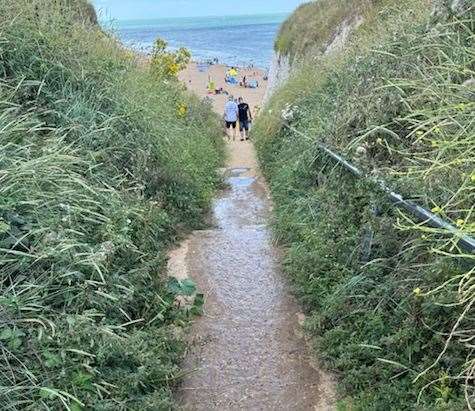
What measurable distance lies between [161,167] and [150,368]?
14.0ft

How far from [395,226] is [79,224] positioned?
8.10 ft

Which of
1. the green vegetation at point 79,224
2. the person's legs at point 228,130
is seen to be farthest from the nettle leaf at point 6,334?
the person's legs at point 228,130

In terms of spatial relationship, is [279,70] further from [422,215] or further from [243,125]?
[422,215]

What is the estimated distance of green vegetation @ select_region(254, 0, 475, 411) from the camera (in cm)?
327

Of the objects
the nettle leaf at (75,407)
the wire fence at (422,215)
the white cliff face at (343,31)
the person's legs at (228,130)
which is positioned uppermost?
the white cliff face at (343,31)

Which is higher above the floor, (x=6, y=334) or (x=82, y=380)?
(x=6, y=334)

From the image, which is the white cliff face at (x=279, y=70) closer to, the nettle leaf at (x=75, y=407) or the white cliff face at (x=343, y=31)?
the white cliff face at (x=343, y=31)

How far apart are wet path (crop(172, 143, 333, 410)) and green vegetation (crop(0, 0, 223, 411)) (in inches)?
12.4

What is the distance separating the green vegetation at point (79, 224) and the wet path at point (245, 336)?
0.32 m

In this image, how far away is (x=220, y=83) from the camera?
157ft

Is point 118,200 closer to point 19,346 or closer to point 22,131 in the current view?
point 22,131

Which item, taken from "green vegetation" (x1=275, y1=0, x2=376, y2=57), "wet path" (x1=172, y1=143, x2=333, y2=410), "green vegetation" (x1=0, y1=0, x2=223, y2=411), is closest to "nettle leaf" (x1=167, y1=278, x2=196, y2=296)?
"green vegetation" (x1=0, y1=0, x2=223, y2=411)

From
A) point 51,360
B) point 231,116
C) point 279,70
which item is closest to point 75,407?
point 51,360

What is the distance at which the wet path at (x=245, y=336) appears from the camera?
3.97 meters
